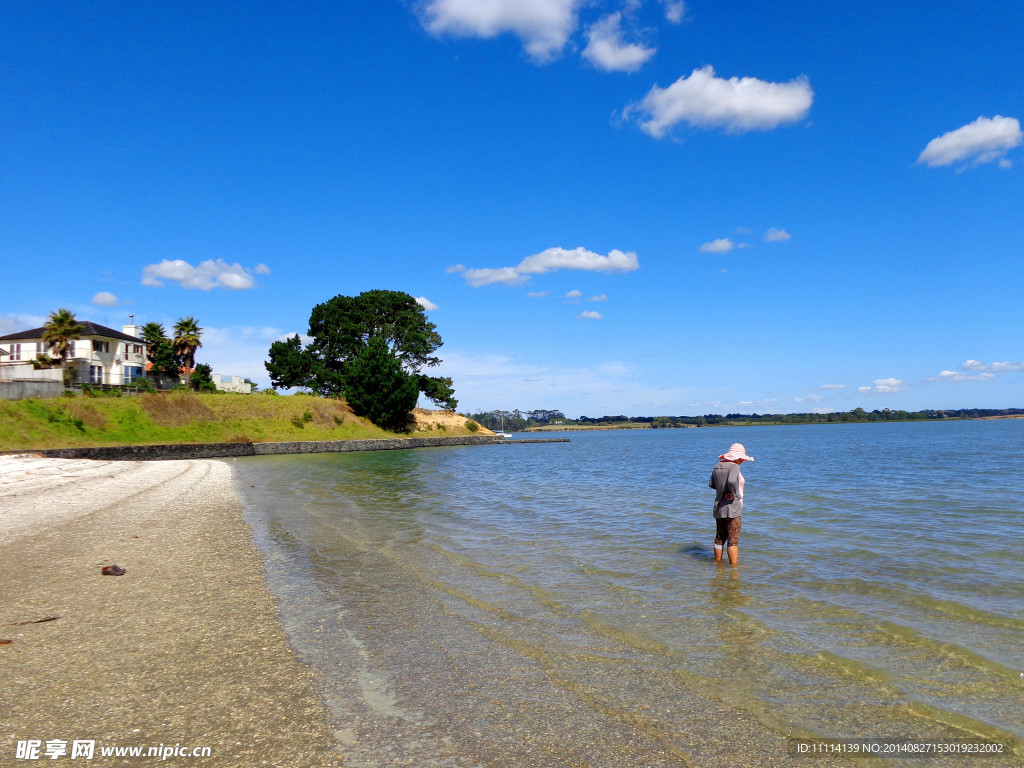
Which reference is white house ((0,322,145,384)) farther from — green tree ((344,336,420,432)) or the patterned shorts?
the patterned shorts

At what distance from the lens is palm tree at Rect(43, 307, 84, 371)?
186ft

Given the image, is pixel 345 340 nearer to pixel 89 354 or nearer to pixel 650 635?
pixel 89 354

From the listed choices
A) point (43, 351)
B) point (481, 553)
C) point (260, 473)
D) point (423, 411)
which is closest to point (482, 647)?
point (481, 553)

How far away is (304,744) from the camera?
14.6ft

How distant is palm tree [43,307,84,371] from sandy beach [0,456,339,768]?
176ft

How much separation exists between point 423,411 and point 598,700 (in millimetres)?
87832

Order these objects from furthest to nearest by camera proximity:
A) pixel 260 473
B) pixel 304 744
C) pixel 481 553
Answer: pixel 260 473 → pixel 481 553 → pixel 304 744

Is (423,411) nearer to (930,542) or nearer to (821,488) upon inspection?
(821,488)

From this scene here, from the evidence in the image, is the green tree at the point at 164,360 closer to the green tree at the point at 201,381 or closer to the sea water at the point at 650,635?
the green tree at the point at 201,381

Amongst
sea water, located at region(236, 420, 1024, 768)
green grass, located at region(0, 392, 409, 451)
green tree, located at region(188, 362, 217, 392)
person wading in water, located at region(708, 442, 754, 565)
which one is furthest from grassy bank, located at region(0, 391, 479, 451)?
person wading in water, located at region(708, 442, 754, 565)

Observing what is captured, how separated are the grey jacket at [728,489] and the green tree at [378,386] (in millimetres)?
66203

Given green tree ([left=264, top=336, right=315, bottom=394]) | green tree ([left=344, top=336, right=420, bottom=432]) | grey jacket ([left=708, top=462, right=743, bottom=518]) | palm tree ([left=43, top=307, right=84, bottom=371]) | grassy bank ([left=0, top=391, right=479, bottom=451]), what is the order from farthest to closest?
1. green tree ([left=264, top=336, right=315, bottom=394])
2. green tree ([left=344, top=336, right=420, bottom=432])
3. palm tree ([left=43, top=307, right=84, bottom=371])
4. grassy bank ([left=0, top=391, right=479, bottom=451])
5. grey jacket ([left=708, top=462, right=743, bottom=518])

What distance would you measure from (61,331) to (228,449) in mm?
20644

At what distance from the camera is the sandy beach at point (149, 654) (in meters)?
4.50
